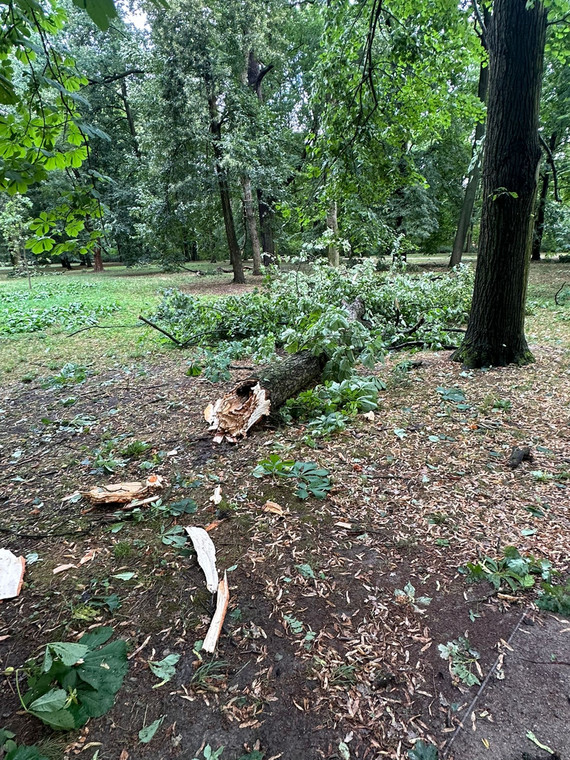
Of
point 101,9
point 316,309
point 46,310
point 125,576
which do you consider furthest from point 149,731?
point 46,310

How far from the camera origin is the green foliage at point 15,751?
3.88ft

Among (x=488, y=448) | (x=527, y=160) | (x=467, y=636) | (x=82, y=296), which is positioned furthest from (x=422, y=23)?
(x=82, y=296)

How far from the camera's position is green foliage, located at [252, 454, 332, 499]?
250cm

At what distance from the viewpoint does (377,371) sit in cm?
470

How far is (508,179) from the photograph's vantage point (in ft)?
12.6

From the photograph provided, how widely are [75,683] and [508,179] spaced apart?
15.7 ft

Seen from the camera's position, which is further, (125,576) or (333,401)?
(333,401)

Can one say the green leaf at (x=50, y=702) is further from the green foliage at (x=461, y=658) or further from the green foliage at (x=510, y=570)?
the green foliage at (x=510, y=570)

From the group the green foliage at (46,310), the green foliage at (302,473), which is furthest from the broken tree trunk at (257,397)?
the green foliage at (46,310)

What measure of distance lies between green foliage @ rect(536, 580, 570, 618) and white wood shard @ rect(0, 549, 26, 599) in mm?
2313

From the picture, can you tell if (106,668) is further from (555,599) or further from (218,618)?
(555,599)

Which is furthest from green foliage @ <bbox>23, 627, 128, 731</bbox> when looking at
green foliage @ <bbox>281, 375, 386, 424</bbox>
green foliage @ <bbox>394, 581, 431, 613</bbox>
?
green foliage @ <bbox>281, 375, 386, 424</bbox>

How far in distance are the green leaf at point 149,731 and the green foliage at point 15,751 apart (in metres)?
0.27

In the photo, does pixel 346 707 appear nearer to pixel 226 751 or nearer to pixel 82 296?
pixel 226 751
